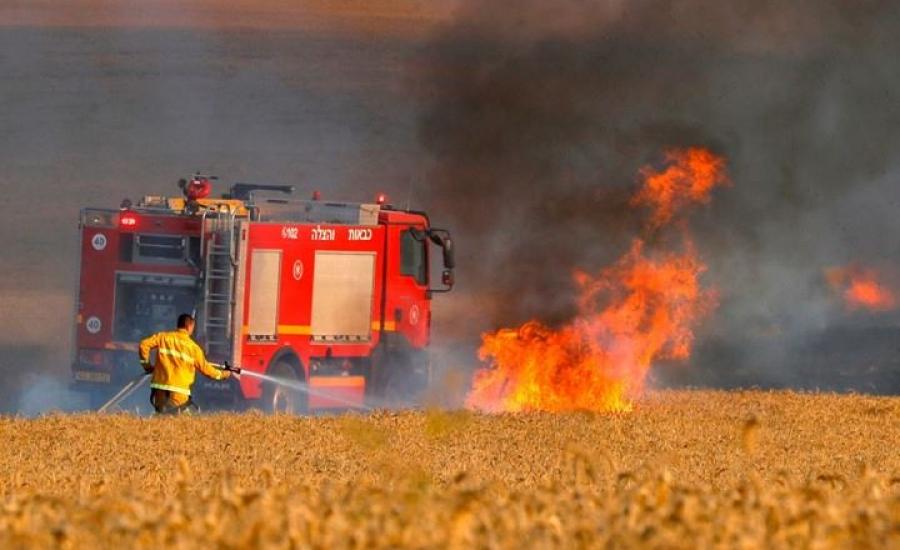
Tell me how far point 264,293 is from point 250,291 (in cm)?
26

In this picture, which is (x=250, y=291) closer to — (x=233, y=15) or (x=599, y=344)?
(x=599, y=344)

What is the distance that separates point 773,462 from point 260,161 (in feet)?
142

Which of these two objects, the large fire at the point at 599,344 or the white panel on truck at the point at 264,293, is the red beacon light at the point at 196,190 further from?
the large fire at the point at 599,344

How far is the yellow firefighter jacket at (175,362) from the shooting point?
2184 cm

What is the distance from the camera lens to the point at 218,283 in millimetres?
26953

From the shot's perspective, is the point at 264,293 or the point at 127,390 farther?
the point at 264,293

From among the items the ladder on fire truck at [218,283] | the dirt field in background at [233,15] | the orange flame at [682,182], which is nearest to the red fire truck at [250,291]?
the ladder on fire truck at [218,283]

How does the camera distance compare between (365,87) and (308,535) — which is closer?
(308,535)

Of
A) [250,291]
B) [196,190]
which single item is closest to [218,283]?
[250,291]

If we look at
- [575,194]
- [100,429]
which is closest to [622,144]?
[575,194]

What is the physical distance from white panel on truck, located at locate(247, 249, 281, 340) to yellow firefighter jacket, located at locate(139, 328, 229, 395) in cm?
476

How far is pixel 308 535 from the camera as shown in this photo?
7336 millimetres

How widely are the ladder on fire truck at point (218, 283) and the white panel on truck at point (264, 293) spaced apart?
1.09 ft

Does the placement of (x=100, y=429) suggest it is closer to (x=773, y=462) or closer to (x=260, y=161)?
(x=773, y=462)
